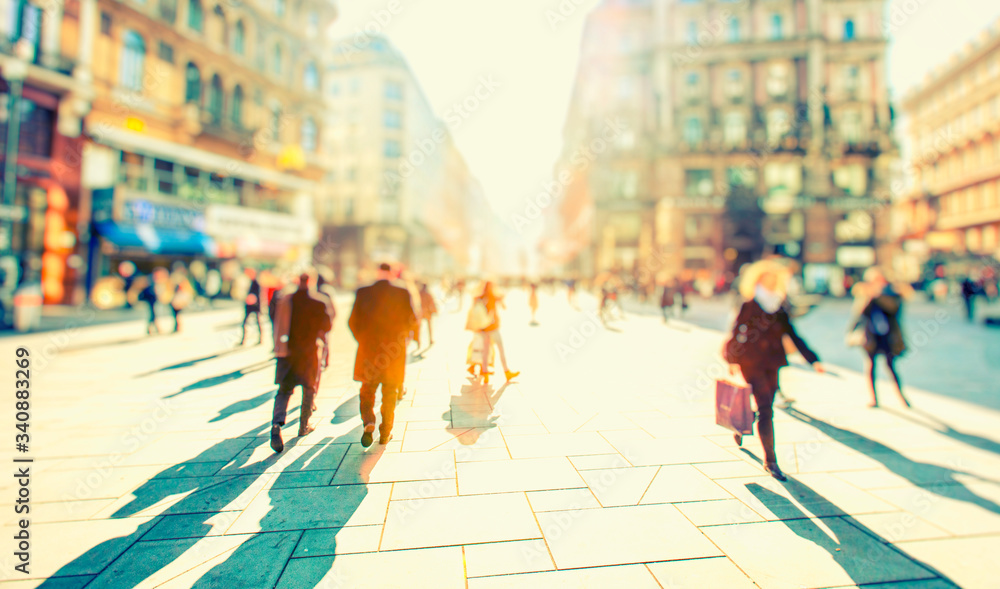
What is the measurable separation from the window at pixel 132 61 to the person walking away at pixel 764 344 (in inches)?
967

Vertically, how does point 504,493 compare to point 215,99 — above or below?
below

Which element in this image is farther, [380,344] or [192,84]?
[192,84]

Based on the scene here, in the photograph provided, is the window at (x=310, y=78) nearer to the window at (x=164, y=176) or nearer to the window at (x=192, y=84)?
the window at (x=192, y=84)

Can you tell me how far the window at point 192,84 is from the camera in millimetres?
20719

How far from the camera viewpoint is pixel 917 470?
3938 millimetres

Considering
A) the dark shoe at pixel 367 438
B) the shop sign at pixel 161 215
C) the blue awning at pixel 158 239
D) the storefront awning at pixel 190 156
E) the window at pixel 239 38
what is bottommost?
the dark shoe at pixel 367 438

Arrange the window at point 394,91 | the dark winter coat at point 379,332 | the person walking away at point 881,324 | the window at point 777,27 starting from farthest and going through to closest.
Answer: the window at point 394,91
the window at point 777,27
the person walking away at point 881,324
the dark winter coat at point 379,332

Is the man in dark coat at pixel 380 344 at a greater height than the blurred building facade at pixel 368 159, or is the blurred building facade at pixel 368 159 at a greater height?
the blurred building facade at pixel 368 159

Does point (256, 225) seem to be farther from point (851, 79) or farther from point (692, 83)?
point (851, 79)

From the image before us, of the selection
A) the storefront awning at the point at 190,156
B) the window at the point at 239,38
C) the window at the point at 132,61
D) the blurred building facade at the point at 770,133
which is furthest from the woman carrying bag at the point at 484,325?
the blurred building facade at the point at 770,133

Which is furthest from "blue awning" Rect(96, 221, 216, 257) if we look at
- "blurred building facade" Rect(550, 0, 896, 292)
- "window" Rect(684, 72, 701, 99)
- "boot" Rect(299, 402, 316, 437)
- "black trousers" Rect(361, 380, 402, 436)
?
"window" Rect(684, 72, 701, 99)

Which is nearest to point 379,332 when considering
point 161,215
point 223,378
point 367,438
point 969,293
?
point 367,438

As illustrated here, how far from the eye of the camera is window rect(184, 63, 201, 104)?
20719 mm

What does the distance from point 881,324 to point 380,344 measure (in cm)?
670
